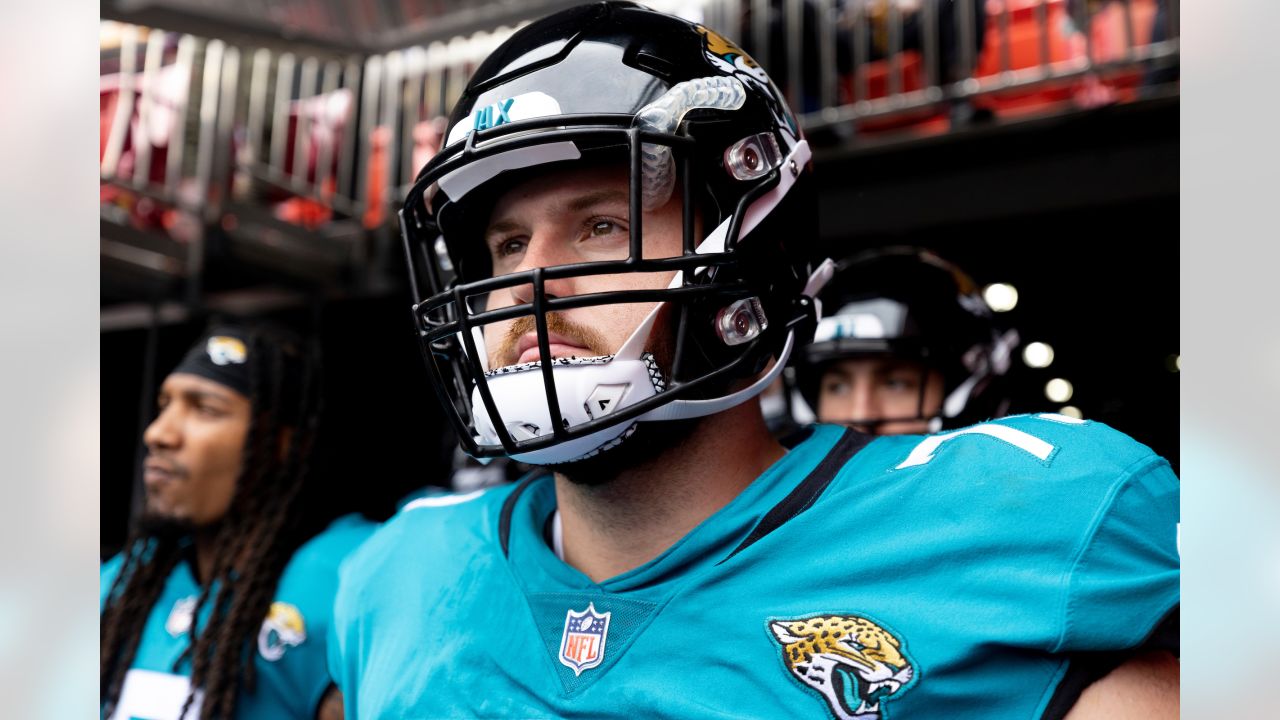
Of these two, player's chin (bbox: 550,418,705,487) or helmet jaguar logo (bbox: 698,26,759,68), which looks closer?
player's chin (bbox: 550,418,705,487)

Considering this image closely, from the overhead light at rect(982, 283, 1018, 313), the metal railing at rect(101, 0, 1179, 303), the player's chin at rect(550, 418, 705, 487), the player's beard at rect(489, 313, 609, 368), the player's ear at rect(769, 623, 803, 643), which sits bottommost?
the player's ear at rect(769, 623, 803, 643)

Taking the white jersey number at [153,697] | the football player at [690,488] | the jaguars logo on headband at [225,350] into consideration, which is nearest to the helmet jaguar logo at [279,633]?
the white jersey number at [153,697]

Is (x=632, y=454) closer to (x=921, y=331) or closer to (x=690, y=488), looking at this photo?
(x=690, y=488)

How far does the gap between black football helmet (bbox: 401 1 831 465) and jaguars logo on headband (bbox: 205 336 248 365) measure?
1505 mm

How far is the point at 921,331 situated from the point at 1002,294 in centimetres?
178

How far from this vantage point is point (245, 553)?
2514mm

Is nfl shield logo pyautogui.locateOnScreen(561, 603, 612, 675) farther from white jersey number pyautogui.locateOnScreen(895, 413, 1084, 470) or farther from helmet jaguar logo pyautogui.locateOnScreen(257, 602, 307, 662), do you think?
helmet jaguar logo pyautogui.locateOnScreen(257, 602, 307, 662)

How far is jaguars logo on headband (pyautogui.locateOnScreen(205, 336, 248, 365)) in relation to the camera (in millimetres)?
2807

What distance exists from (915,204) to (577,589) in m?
2.90

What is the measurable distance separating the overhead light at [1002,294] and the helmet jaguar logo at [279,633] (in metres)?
2.62

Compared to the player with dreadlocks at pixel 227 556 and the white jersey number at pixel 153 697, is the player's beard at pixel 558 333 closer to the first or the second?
the player with dreadlocks at pixel 227 556

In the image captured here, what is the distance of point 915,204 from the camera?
388 cm

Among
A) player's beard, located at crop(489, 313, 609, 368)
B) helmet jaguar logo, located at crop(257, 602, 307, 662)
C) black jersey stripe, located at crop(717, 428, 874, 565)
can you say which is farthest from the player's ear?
helmet jaguar logo, located at crop(257, 602, 307, 662)
